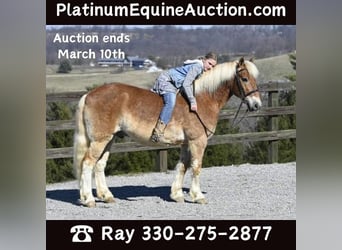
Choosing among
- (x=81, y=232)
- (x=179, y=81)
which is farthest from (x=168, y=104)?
(x=81, y=232)

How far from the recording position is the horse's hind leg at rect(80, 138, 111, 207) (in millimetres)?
4949

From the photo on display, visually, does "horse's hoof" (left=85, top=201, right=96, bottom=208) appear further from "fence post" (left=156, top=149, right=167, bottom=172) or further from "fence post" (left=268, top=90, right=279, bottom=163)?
"fence post" (left=268, top=90, right=279, bottom=163)

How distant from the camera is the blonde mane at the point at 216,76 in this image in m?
4.91

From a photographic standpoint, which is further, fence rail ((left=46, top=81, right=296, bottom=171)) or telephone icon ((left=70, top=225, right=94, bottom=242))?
fence rail ((left=46, top=81, right=296, bottom=171))

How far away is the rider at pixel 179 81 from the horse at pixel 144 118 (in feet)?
0.12

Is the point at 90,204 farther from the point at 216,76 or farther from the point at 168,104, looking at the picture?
the point at 216,76

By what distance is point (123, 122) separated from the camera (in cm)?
495

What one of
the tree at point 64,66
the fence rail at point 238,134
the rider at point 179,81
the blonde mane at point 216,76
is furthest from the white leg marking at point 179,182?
the tree at point 64,66

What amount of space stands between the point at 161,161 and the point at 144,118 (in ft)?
1.34

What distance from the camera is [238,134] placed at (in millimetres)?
5234

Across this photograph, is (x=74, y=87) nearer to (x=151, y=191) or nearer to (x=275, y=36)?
(x=151, y=191)

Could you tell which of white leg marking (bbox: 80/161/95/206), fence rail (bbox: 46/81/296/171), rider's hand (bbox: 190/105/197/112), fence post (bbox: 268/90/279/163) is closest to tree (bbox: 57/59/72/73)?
fence rail (bbox: 46/81/296/171)
